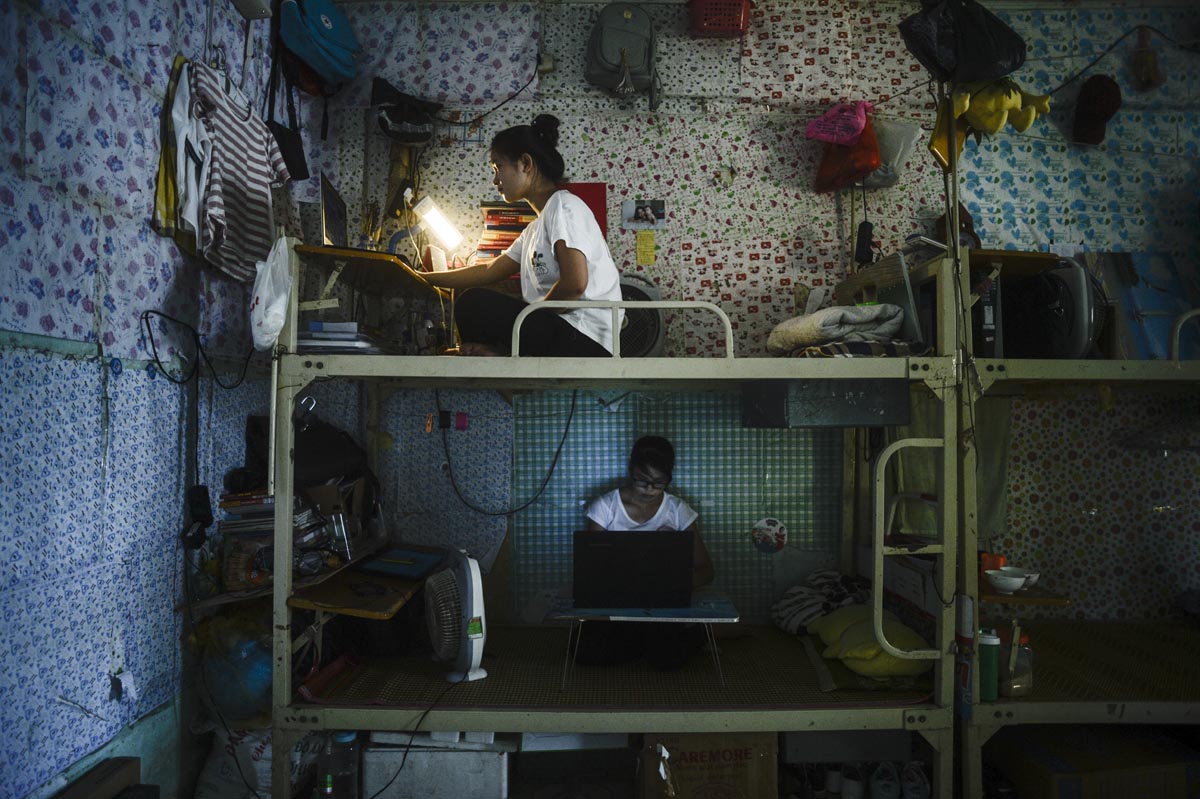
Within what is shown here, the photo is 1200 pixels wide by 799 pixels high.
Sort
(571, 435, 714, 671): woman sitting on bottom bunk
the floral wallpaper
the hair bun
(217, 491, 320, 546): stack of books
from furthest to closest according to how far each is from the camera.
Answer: the floral wallpaper → the hair bun → (571, 435, 714, 671): woman sitting on bottom bunk → (217, 491, 320, 546): stack of books

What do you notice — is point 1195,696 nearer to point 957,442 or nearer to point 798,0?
point 957,442

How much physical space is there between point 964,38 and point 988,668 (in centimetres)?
241

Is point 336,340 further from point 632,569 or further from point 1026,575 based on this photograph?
point 1026,575

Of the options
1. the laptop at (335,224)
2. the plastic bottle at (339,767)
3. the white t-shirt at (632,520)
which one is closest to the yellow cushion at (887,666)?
the white t-shirt at (632,520)

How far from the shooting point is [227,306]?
304cm

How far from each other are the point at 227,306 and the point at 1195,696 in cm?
450

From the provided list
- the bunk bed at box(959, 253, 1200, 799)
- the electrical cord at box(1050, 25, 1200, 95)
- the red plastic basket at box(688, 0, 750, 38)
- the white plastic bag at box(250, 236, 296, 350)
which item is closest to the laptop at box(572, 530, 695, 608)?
the bunk bed at box(959, 253, 1200, 799)

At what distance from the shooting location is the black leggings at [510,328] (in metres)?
2.72

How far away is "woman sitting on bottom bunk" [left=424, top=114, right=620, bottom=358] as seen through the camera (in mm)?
2715

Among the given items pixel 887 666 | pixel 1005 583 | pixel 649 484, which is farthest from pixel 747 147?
pixel 887 666

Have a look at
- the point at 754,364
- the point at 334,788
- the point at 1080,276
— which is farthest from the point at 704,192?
the point at 334,788

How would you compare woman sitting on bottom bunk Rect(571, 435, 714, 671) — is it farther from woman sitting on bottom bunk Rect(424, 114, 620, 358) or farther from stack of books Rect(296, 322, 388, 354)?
stack of books Rect(296, 322, 388, 354)

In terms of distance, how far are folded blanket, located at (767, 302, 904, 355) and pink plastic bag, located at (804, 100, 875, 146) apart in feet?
3.91

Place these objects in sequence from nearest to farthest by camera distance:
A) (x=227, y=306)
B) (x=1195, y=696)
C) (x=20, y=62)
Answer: (x=20, y=62), (x=1195, y=696), (x=227, y=306)
